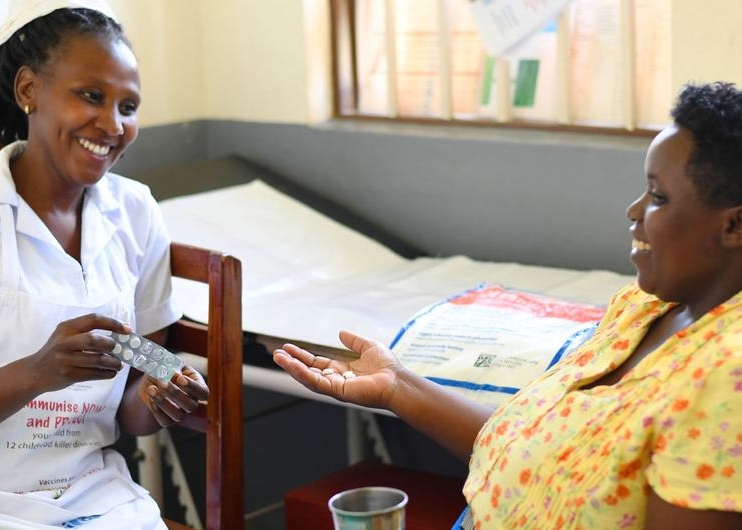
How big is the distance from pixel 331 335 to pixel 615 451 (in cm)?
92

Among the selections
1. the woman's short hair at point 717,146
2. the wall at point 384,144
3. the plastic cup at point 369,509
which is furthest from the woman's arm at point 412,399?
the wall at point 384,144

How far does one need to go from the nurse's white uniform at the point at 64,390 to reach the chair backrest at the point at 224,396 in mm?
113

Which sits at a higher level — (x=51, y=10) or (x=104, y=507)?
(x=51, y=10)

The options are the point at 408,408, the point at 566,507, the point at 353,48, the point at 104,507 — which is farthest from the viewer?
the point at 353,48

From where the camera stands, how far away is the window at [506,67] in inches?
94.1

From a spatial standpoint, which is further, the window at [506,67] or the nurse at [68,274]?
the window at [506,67]

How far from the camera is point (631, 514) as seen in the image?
123 centimetres

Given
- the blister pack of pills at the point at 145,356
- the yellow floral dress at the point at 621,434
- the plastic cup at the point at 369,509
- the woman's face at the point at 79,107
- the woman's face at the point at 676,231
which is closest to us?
the yellow floral dress at the point at 621,434

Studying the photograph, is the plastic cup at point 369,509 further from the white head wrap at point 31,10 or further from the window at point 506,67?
the window at point 506,67

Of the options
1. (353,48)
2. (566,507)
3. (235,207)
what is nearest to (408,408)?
(566,507)

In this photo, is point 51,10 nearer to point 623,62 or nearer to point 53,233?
point 53,233

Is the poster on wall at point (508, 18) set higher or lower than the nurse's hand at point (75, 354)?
higher

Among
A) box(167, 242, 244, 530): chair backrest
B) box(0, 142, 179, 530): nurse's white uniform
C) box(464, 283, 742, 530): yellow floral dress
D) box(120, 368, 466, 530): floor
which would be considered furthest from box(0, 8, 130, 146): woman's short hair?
box(120, 368, 466, 530): floor

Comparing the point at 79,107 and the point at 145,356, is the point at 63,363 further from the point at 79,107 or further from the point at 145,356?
the point at 79,107
